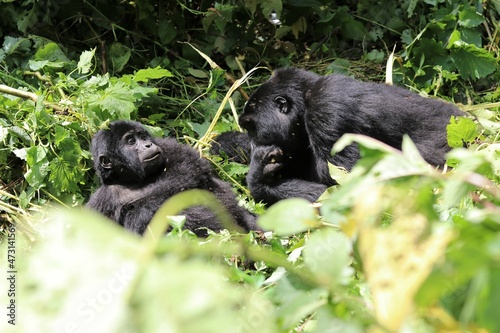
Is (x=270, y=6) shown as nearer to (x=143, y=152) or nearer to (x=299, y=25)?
(x=299, y=25)

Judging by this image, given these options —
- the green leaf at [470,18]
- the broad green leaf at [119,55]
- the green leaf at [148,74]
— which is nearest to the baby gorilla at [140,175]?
the green leaf at [148,74]

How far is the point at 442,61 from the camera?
20.0ft

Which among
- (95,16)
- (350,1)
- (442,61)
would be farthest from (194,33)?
(442,61)

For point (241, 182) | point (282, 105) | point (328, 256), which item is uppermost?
point (328, 256)

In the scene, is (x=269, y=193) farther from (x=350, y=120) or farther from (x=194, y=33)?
(x=194, y=33)

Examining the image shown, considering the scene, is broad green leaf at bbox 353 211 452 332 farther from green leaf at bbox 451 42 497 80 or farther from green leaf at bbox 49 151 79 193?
green leaf at bbox 451 42 497 80

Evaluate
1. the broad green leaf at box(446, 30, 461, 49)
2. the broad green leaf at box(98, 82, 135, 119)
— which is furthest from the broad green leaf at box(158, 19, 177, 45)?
the broad green leaf at box(446, 30, 461, 49)

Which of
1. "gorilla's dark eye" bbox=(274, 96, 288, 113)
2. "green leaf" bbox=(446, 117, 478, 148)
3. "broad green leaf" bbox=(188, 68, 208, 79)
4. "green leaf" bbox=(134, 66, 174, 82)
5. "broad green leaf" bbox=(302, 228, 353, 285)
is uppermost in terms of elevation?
"broad green leaf" bbox=(302, 228, 353, 285)

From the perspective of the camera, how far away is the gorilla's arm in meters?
4.93

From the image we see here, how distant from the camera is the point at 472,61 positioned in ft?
19.6

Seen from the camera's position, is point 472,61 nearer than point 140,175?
No

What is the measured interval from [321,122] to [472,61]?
199cm

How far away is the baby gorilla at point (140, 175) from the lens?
14.8 ft

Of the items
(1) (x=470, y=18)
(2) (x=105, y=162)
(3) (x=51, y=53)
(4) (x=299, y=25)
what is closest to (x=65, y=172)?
(2) (x=105, y=162)
